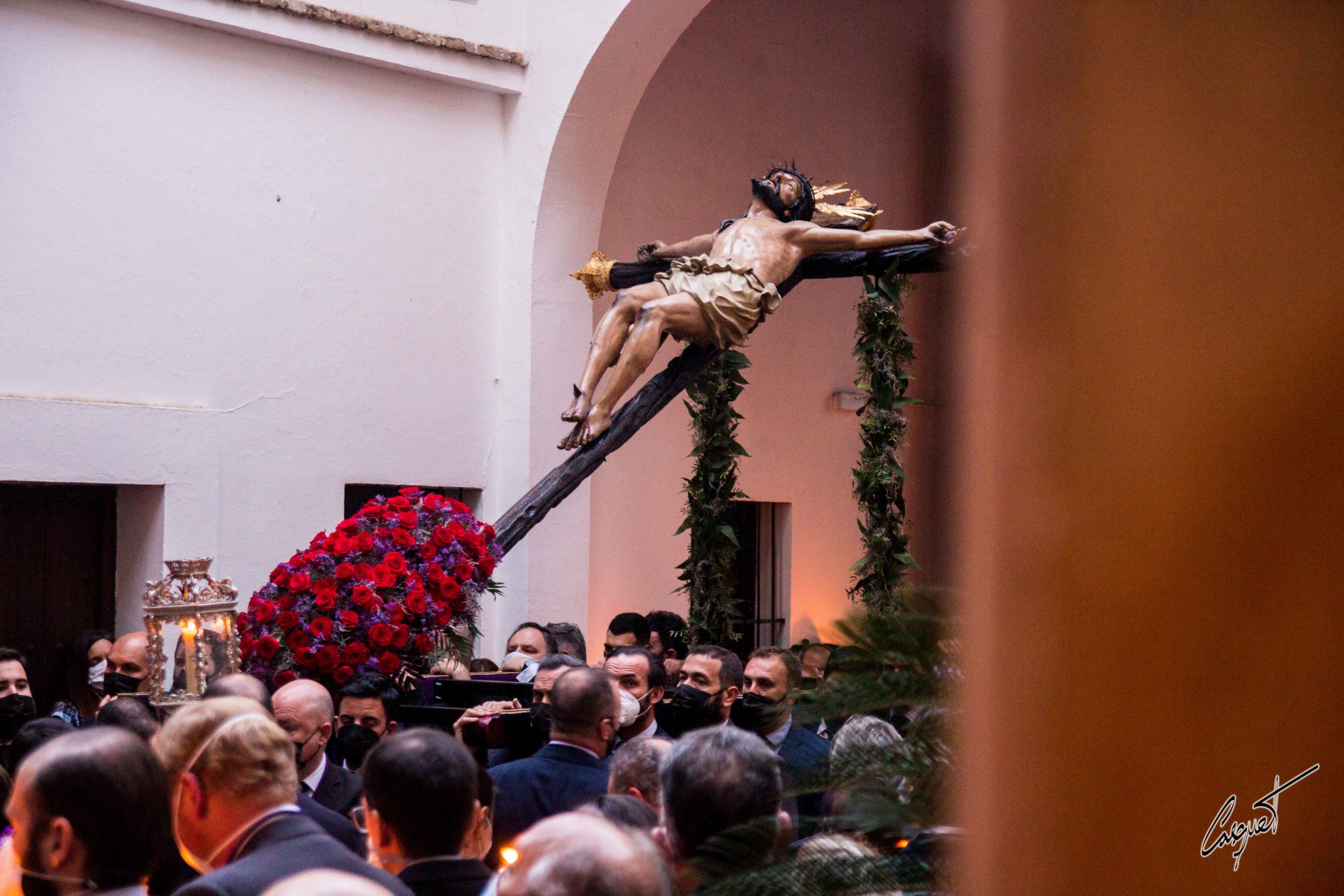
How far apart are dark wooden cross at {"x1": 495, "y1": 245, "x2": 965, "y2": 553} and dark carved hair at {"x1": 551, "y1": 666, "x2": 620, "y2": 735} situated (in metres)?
3.84

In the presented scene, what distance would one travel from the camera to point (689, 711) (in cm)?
505

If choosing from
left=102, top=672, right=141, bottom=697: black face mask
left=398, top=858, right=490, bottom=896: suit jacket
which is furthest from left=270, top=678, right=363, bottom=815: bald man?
left=102, top=672, right=141, bottom=697: black face mask

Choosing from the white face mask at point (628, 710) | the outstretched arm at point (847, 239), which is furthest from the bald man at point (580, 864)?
A: the outstretched arm at point (847, 239)

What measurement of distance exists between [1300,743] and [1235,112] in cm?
43

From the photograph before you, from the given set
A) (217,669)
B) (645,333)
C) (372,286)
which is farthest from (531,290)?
(217,669)

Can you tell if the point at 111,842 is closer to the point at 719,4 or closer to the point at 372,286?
the point at 372,286

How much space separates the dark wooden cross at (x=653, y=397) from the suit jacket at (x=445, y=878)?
4982 mm

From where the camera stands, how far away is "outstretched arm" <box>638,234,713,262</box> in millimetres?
8695

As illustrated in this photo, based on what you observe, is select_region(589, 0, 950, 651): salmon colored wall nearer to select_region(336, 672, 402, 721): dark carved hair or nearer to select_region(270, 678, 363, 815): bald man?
select_region(336, 672, 402, 721): dark carved hair

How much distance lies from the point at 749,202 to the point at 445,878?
10246 mm

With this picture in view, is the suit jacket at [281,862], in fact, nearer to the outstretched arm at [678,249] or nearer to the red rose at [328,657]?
the red rose at [328,657]

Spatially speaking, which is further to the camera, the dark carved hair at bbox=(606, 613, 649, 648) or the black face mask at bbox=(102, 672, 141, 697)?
the dark carved hair at bbox=(606, 613, 649, 648)

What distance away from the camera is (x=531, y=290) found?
977 cm

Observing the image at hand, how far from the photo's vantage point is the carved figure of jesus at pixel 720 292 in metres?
7.94
